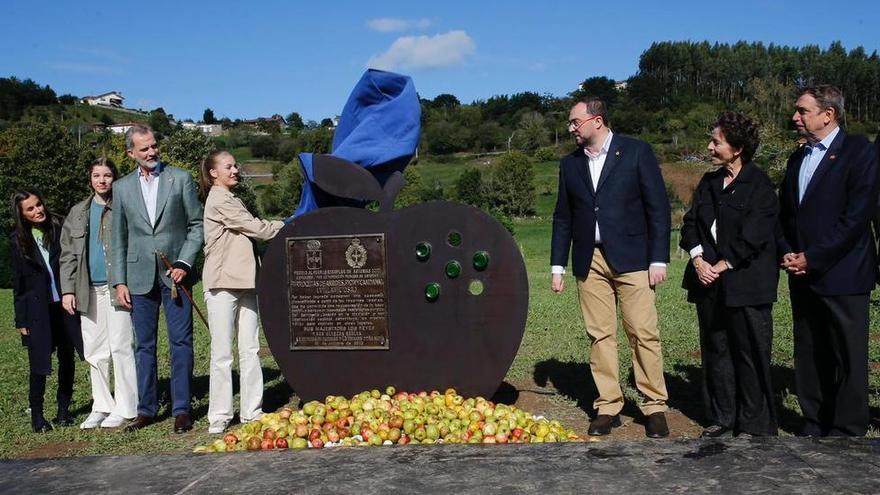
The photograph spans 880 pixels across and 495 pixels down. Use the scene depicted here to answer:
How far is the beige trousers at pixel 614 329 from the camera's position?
17.1 feet

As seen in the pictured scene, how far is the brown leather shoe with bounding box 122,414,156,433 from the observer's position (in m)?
5.99

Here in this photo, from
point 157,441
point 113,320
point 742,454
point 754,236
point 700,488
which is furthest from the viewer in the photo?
point 113,320

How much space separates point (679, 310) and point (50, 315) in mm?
8170

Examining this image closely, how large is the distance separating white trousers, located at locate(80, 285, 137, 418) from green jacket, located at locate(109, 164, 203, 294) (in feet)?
1.09

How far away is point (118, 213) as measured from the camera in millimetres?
5984

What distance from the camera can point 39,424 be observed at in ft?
20.4

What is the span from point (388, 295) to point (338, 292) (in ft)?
1.24

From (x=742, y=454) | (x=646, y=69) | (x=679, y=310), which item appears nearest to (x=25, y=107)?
(x=646, y=69)

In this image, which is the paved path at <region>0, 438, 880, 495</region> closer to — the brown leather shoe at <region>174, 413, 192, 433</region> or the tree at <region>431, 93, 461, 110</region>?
the brown leather shoe at <region>174, 413, 192, 433</region>

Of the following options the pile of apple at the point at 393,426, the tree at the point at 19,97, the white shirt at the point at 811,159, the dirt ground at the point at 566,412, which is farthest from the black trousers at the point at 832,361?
the tree at the point at 19,97

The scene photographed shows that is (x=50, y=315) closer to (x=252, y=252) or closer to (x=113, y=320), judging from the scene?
(x=113, y=320)

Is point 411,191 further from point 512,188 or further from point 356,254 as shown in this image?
point 356,254

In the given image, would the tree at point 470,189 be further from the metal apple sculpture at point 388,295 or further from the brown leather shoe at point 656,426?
the brown leather shoe at point 656,426

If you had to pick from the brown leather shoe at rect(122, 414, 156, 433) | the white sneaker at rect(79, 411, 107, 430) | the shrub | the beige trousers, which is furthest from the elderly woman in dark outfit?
the shrub
